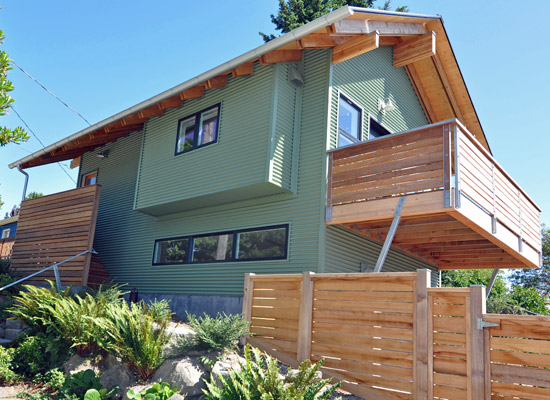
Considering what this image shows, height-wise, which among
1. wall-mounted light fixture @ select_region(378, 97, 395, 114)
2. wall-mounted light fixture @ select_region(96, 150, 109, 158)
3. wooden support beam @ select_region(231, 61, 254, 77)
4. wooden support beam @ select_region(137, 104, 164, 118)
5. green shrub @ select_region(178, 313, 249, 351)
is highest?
wall-mounted light fixture @ select_region(378, 97, 395, 114)

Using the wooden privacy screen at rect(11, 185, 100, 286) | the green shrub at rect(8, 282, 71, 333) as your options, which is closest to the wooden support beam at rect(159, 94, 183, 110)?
the wooden privacy screen at rect(11, 185, 100, 286)

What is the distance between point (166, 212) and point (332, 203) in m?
5.25

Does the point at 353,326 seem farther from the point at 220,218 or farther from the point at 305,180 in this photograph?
the point at 220,218

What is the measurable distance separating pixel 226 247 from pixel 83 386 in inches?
206

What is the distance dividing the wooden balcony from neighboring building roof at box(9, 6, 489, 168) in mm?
2383

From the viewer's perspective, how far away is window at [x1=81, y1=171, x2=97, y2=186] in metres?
16.6

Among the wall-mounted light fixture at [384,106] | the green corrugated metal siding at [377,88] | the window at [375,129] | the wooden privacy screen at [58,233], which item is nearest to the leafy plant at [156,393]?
the green corrugated metal siding at [377,88]

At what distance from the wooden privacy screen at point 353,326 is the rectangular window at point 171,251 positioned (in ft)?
15.4

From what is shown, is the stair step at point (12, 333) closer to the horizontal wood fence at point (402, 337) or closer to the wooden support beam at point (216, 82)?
the horizontal wood fence at point (402, 337)

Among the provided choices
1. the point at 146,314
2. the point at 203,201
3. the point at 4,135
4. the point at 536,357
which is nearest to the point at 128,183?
the point at 203,201

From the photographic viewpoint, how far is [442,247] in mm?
11664

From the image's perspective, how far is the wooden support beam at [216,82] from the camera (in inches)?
431

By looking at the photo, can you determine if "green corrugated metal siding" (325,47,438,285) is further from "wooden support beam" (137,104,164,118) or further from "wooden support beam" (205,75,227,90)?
"wooden support beam" (137,104,164,118)

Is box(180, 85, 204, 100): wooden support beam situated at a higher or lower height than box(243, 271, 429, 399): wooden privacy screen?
higher
